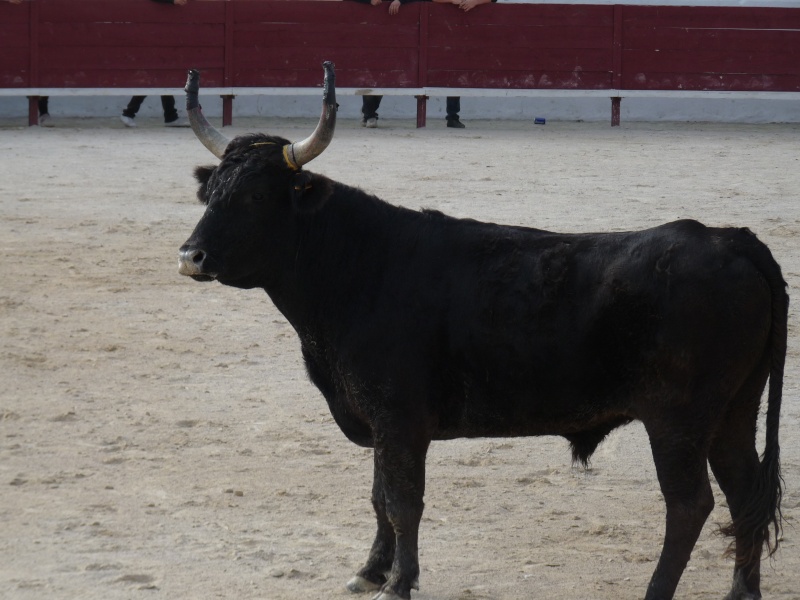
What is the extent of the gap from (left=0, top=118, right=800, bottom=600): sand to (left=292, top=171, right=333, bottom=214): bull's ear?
0.93 m

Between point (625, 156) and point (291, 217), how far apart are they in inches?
317

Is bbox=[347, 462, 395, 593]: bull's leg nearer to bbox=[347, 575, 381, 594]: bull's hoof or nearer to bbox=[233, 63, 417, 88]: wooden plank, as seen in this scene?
bbox=[347, 575, 381, 594]: bull's hoof

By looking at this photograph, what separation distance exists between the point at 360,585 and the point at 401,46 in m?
10.8

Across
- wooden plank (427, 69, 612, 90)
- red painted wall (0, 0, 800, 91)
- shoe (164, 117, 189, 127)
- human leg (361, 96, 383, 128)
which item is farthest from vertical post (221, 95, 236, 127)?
wooden plank (427, 69, 612, 90)

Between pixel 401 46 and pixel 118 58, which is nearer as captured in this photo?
pixel 118 58

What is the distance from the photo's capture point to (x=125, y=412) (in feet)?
15.0

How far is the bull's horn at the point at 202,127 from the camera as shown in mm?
3525

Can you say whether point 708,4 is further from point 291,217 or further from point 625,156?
point 291,217

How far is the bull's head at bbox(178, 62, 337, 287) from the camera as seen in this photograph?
320cm

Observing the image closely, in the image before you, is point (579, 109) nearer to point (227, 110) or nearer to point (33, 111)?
point (227, 110)

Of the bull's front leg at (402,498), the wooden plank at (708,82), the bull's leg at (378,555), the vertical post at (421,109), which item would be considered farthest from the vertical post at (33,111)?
the bull's front leg at (402,498)

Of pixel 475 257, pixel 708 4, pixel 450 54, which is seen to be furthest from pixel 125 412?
pixel 708 4

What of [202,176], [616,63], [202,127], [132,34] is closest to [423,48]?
[616,63]

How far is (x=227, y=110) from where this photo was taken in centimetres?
1304
